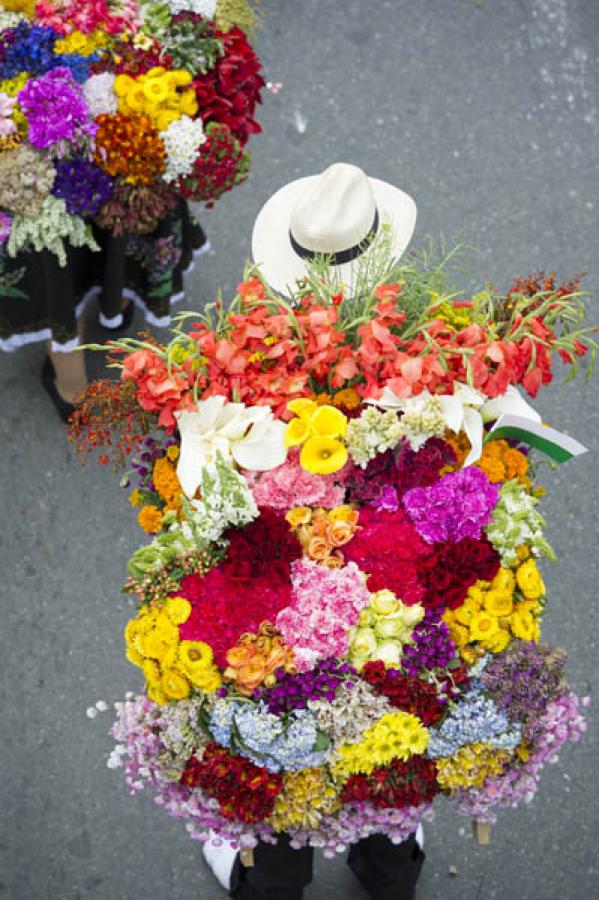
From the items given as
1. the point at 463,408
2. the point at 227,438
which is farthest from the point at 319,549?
the point at 463,408

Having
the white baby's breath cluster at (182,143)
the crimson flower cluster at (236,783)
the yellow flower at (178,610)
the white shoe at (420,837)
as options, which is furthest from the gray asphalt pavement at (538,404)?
the yellow flower at (178,610)

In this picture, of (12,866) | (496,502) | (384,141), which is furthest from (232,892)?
(384,141)

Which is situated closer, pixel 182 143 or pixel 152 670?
pixel 152 670

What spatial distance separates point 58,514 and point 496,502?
5.68 ft

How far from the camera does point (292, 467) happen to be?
2.13m

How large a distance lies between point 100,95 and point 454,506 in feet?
4.57

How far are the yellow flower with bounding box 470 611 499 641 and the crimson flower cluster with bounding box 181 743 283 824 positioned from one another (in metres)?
0.42

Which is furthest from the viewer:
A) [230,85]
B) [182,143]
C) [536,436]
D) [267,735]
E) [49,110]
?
[230,85]

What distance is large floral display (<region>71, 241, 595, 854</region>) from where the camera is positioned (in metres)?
2.00

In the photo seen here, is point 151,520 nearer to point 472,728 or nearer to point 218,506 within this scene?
point 218,506

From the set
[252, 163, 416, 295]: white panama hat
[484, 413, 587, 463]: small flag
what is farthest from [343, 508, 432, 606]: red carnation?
[252, 163, 416, 295]: white panama hat

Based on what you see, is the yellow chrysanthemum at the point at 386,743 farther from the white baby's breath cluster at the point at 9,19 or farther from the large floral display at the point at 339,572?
the white baby's breath cluster at the point at 9,19

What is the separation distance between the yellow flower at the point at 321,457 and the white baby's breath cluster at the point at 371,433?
0.03 meters

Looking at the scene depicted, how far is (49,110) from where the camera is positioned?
269 cm
